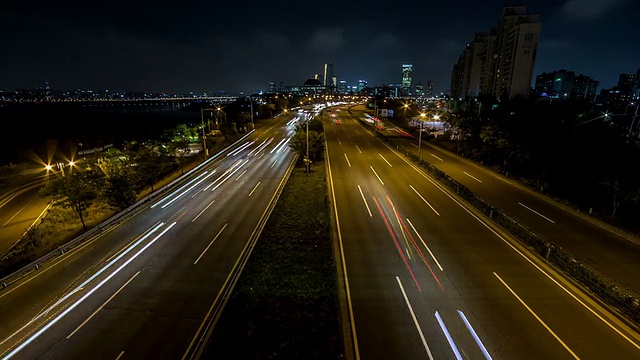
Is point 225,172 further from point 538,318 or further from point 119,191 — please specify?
point 538,318

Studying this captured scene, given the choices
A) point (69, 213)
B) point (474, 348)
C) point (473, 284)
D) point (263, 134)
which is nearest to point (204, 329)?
point (474, 348)

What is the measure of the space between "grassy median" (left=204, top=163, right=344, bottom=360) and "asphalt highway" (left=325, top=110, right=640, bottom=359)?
110cm

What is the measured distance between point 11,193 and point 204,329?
37.9 metres

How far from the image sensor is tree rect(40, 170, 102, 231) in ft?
73.3

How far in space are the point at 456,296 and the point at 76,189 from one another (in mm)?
26823

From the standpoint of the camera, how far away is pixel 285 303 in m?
13.7

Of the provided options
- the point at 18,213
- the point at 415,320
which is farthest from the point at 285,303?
the point at 18,213

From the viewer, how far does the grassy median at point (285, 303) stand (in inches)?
445

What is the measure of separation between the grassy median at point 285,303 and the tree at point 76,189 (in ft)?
47.9

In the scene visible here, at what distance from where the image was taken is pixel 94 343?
1181 centimetres

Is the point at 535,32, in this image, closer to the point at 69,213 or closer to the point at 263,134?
the point at 263,134

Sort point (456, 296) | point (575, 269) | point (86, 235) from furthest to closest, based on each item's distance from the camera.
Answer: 1. point (86, 235)
2. point (575, 269)
3. point (456, 296)

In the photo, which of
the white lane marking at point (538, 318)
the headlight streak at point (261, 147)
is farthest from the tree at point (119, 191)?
the white lane marking at point (538, 318)

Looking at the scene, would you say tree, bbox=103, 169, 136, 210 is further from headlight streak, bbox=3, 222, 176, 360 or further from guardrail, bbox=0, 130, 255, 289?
headlight streak, bbox=3, 222, 176, 360
